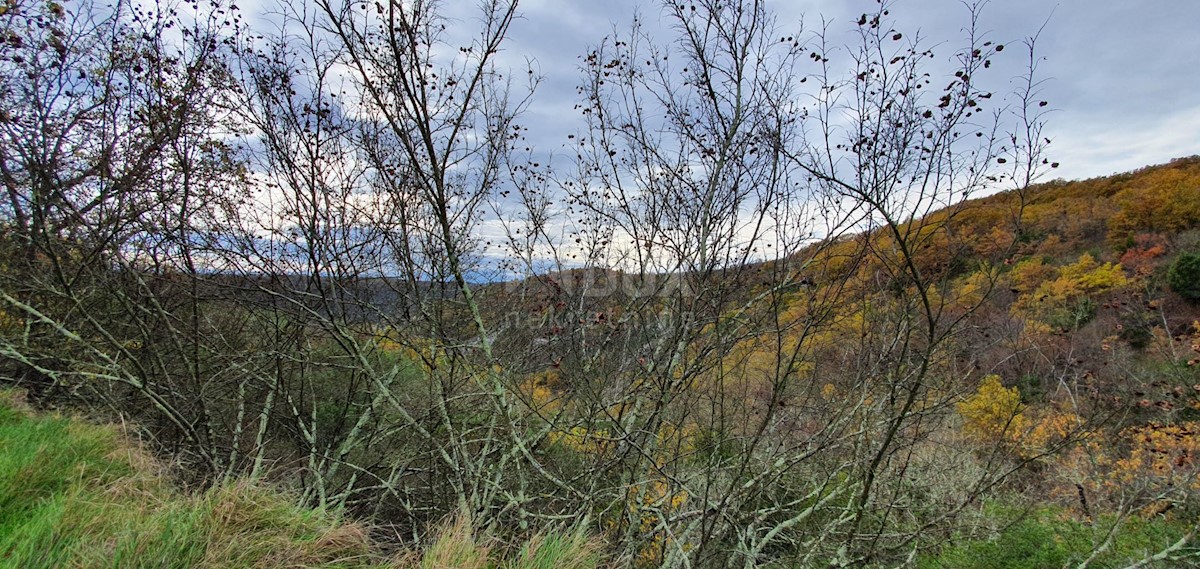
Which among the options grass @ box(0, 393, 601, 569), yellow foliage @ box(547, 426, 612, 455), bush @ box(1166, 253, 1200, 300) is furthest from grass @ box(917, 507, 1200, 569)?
bush @ box(1166, 253, 1200, 300)

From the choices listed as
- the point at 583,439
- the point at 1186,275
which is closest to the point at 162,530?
the point at 583,439

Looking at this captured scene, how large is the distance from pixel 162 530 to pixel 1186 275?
37956mm

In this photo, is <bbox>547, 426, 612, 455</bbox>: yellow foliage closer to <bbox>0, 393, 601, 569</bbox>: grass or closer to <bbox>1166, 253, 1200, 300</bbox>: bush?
<bbox>0, 393, 601, 569</bbox>: grass

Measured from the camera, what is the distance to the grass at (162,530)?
5.63ft

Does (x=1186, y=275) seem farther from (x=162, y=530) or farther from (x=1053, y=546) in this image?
(x=162, y=530)

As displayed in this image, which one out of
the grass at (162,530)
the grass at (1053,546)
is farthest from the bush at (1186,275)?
the grass at (162,530)

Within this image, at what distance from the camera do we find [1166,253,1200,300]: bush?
79.3 feet

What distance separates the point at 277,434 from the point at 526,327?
3944 millimetres

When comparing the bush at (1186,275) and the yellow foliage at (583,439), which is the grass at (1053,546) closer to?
the yellow foliage at (583,439)

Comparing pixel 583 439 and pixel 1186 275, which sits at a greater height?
pixel 1186 275

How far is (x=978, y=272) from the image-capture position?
287 centimetres

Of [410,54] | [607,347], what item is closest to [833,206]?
[607,347]

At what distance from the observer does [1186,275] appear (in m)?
24.5

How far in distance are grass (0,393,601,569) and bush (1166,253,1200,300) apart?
36.1m
